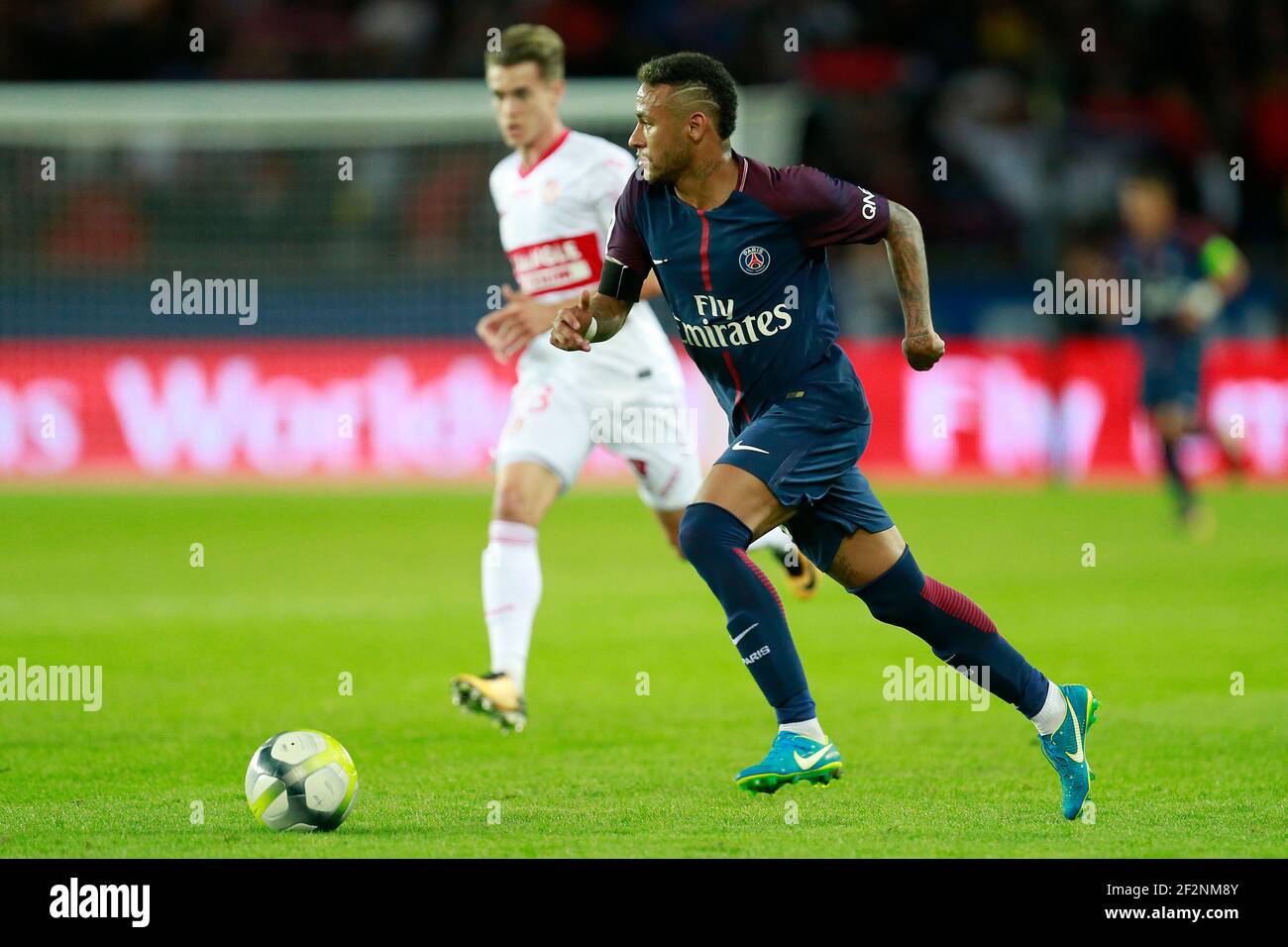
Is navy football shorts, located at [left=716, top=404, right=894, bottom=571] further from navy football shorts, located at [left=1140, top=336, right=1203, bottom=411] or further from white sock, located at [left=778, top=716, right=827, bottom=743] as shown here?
navy football shorts, located at [left=1140, top=336, right=1203, bottom=411]

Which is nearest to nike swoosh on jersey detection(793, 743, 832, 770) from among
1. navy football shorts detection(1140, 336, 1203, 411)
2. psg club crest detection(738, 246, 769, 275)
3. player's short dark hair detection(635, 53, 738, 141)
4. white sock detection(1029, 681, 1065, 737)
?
white sock detection(1029, 681, 1065, 737)

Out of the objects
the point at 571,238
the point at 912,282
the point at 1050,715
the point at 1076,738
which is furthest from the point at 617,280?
the point at 1076,738

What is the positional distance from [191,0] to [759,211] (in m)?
19.8

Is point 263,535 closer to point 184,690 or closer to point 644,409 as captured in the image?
point 184,690

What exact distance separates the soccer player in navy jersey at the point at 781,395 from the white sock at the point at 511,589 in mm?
1801

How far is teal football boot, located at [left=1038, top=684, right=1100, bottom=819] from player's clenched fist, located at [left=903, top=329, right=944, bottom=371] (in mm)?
1163

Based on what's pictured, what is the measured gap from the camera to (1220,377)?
1855cm

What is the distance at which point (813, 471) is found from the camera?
19.0 ft

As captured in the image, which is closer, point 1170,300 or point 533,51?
point 533,51

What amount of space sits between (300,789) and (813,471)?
1.81 meters

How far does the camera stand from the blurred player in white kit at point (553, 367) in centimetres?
767

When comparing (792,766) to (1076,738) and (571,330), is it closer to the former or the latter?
(1076,738)
